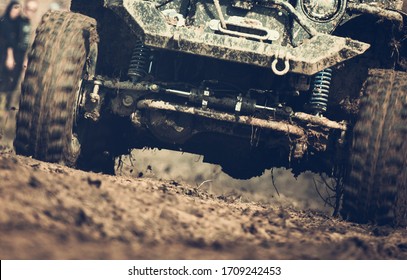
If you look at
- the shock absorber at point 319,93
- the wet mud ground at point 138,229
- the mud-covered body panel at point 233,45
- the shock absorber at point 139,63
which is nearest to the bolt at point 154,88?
the shock absorber at point 139,63

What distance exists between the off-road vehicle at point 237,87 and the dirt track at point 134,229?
0.63 m

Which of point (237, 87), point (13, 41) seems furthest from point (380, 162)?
point (13, 41)

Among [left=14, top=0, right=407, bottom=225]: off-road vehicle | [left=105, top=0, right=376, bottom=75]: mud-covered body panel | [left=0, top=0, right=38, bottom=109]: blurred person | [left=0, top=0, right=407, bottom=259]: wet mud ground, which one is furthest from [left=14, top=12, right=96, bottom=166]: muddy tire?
[left=0, top=0, right=38, bottom=109]: blurred person

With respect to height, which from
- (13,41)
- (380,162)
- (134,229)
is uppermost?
(13,41)

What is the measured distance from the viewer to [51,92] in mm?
4773

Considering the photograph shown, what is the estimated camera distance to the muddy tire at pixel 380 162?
184 inches

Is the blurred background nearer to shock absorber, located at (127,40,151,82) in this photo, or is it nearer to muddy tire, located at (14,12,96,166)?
shock absorber, located at (127,40,151,82)

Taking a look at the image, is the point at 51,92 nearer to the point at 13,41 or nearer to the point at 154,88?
the point at 154,88

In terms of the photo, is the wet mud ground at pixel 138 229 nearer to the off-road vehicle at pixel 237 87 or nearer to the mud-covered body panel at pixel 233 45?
the off-road vehicle at pixel 237 87

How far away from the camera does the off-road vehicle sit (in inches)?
188

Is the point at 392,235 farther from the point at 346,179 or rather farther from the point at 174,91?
the point at 174,91

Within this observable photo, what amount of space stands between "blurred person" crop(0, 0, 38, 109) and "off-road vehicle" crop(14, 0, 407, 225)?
9.12 feet

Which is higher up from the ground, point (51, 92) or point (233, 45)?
point (233, 45)

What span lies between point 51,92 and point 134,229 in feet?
5.66
